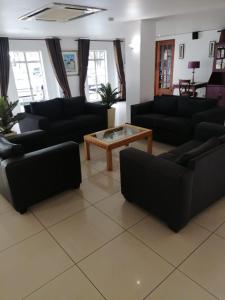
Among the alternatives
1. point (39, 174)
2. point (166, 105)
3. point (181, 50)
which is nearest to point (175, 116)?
point (166, 105)

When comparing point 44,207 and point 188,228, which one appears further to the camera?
point 44,207

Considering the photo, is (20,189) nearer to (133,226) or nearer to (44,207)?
(44,207)

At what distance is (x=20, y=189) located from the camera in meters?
2.26

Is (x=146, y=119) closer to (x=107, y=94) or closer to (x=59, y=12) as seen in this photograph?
(x=107, y=94)

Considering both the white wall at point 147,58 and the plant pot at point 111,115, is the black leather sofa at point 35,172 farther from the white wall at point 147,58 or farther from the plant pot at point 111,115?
the white wall at point 147,58

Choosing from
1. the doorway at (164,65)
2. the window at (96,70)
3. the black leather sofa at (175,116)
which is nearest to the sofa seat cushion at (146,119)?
the black leather sofa at (175,116)

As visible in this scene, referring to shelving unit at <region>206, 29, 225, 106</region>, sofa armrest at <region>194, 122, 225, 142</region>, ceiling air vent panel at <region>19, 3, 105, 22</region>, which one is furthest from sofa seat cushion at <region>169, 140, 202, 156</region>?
shelving unit at <region>206, 29, 225, 106</region>

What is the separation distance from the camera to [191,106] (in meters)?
4.23

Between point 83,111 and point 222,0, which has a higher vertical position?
point 222,0

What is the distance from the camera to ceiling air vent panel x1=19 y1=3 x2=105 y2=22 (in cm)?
314

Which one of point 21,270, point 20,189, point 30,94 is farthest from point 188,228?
point 30,94

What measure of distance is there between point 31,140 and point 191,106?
3.00 meters

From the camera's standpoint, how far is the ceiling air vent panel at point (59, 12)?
3.14 meters

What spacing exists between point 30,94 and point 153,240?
672 cm
